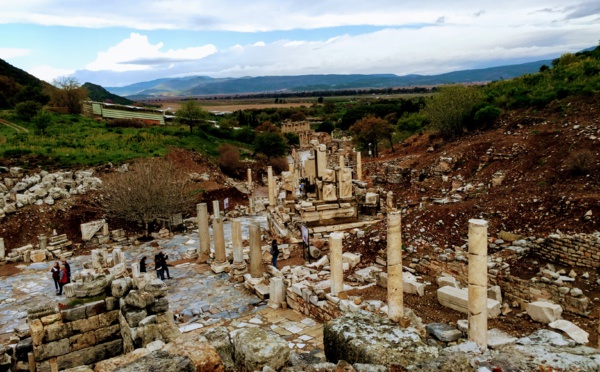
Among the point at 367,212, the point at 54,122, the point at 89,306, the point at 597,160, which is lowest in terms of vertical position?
the point at 367,212

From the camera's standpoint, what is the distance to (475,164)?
21.4 metres

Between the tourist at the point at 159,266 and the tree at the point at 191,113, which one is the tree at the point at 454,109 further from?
the tree at the point at 191,113

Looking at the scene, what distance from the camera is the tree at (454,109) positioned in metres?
28.2

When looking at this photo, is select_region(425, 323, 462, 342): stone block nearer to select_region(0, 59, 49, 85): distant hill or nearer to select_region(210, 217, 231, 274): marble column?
select_region(210, 217, 231, 274): marble column

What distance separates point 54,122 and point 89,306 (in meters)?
35.0

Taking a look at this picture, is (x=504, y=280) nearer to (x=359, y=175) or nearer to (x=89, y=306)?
(x=89, y=306)

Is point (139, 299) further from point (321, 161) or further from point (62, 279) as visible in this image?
point (321, 161)

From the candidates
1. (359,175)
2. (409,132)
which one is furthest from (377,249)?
(409,132)

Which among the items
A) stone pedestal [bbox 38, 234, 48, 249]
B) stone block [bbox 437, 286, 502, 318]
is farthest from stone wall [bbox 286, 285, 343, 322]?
stone pedestal [bbox 38, 234, 48, 249]

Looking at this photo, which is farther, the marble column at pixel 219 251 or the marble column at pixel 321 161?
the marble column at pixel 321 161

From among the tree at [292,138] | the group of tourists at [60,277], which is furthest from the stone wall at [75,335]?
the tree at [292,138]

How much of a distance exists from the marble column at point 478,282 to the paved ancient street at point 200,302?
2803mm

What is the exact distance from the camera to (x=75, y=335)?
26.0ft

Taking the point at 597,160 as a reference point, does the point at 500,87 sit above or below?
above
